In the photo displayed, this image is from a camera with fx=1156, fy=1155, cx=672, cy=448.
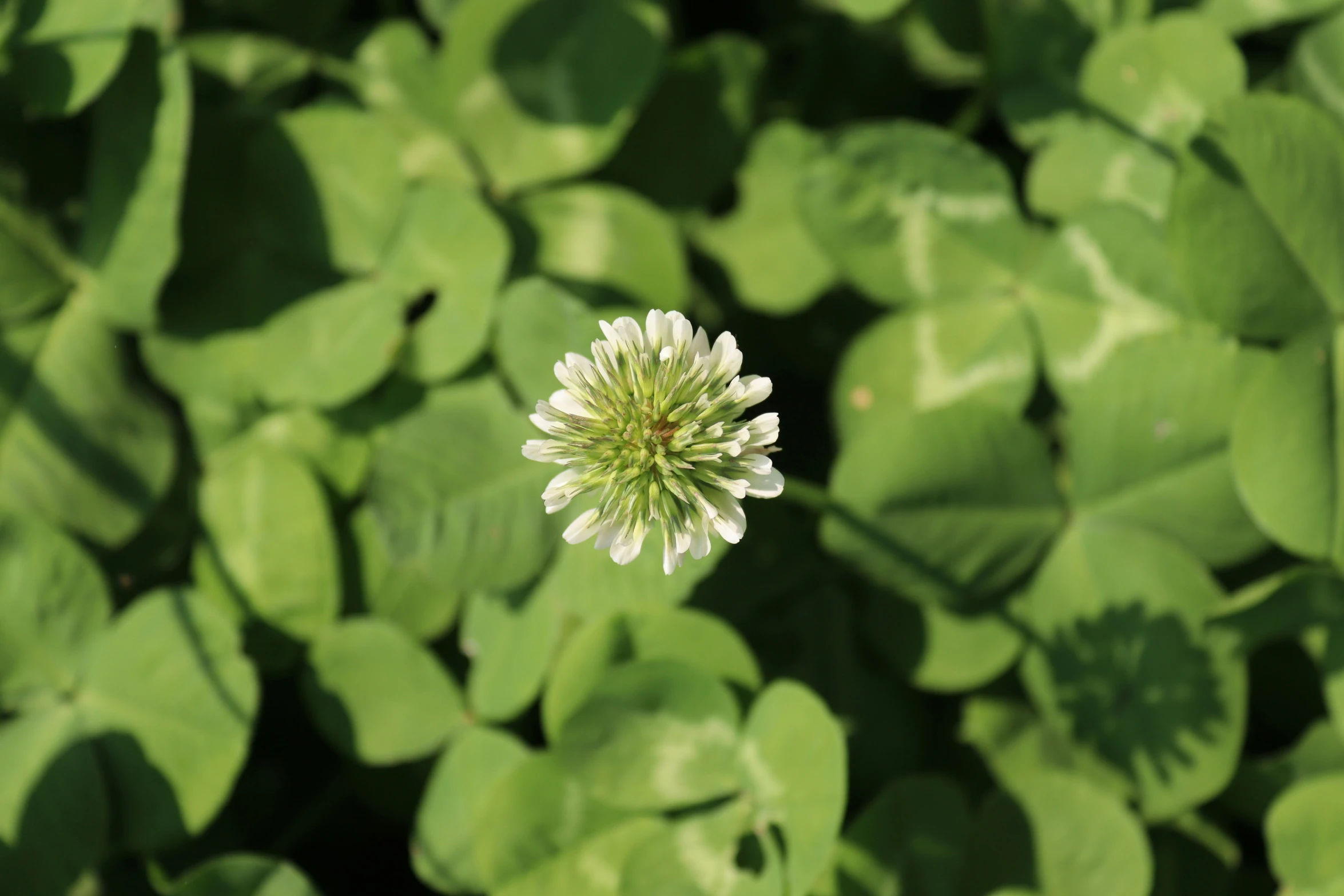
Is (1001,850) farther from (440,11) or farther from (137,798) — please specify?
(440,11)

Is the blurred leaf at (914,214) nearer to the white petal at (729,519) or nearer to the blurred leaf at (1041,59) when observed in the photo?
the blurred leaf at (1041,59)

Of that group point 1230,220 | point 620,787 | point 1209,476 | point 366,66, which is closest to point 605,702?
point 620,787

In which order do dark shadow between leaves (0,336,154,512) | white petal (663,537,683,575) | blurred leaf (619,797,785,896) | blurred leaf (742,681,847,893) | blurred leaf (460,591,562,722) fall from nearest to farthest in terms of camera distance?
white petal (663,537,683,575)
blurred leaf (742,681,847,893)
blurred leaf (619,797,785,896)
blurred leaf (460,591,562,722)
dark shadow between leaves (0,336,154,512)

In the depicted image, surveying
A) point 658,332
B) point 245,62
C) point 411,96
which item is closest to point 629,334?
point 658,332

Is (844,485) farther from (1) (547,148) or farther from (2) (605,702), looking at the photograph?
(1) (547,148)

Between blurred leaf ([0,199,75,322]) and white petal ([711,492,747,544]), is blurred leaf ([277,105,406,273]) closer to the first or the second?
blurred leaf ([0,199,75,322])

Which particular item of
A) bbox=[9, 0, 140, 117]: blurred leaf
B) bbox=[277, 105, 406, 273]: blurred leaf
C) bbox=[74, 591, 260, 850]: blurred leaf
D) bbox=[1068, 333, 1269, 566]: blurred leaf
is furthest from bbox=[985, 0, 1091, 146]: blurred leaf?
bbox=[74, 591, 260, 850]: blurred leaf

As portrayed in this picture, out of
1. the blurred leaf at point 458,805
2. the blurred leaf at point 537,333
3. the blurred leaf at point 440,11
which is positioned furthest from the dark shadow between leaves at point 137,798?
the blurred leaf at point 440,11
